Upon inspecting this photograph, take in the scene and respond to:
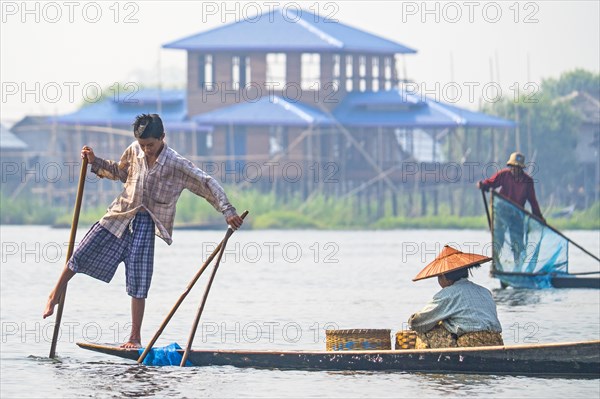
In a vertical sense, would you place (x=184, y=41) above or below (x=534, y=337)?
above

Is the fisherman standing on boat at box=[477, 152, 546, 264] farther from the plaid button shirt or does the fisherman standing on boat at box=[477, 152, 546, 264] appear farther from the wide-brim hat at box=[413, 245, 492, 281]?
the plaid button shirt

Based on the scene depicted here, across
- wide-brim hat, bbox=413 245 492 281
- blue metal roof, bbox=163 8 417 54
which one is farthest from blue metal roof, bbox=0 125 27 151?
wide-brim hat, bbox=413 245 492 281

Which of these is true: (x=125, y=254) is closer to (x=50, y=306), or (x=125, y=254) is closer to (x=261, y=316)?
(x=50, y=306)

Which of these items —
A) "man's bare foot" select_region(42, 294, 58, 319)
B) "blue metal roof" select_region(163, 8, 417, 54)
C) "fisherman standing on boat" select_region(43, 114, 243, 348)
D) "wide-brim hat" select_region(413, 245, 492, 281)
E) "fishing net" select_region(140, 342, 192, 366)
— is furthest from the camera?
"blue metal roof" select_region(163, 8, 417, 54)

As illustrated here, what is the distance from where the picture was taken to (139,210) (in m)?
11.1

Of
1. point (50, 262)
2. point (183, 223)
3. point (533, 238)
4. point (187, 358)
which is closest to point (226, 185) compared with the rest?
point (183, 223)

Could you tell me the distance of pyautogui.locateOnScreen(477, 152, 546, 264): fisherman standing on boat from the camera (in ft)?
59.2

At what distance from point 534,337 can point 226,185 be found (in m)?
30.5

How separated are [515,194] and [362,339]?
7.57 meters

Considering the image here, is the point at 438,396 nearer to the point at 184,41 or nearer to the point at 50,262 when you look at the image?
the point at 50,262

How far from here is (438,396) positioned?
10.4 metres

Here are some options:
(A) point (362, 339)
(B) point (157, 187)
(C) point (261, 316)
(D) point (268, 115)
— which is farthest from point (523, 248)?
(D) point (268, 115)

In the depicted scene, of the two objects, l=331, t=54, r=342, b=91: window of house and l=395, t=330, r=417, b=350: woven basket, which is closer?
l=395, t=330, r=417, b=350: woven basket

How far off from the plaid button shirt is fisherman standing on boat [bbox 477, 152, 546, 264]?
7.31m
